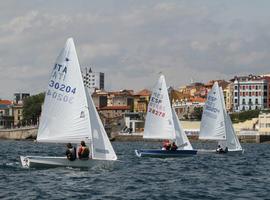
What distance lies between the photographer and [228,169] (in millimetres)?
47906

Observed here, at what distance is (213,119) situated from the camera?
7169cm

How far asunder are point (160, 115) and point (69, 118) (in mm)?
23623

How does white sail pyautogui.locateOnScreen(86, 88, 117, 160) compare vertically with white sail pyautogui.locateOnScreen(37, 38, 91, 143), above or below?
below

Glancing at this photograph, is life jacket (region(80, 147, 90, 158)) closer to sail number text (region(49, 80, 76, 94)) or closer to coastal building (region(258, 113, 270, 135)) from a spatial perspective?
sail number text (region(49, 80, 76, 94))

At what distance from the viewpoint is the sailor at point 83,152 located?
3922 centimetres

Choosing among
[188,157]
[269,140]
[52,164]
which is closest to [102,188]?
[52,164]

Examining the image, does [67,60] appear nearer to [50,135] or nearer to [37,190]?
[50,135]

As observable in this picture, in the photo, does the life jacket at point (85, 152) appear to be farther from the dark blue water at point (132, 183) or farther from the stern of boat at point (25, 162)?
the stern of boat at point (25, 162)

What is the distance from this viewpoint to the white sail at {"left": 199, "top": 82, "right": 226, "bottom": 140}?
71.2m

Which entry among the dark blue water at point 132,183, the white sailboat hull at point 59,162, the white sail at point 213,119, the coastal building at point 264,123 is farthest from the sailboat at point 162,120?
Result: the coastal building at point 264,123

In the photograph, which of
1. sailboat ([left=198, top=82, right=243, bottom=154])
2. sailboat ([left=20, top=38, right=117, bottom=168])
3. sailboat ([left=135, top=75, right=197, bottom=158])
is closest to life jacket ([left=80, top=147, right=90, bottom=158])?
sailboat ([left=20, top=38, right=117, bottom=168])

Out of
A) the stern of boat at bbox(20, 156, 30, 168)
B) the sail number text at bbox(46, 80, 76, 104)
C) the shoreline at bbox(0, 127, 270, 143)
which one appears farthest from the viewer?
the shoreline at bbox(0, 127, 270, 143)

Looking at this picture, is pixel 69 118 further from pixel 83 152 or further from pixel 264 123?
pixel 264 123

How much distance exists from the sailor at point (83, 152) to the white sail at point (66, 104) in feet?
2.60
